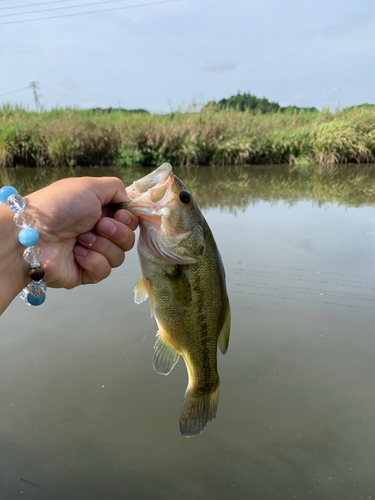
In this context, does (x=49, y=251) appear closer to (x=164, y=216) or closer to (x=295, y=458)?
(x=164, y=216)

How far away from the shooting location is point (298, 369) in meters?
3.31

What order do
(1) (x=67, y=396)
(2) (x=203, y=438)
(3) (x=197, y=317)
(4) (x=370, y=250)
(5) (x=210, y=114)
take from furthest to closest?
(5) (x=210, y=114)
(4) (x=370, y=250)
(1) (x=67, y=396)
(2) (x=203, y=438)
(3) (x=197, y=317)

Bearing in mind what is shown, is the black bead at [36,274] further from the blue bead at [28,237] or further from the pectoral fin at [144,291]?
the pectoral fin at [144,291]

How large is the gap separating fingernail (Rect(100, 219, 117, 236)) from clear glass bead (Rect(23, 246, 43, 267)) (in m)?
0.32

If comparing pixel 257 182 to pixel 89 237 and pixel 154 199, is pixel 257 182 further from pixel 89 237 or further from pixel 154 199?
pixel 154 199

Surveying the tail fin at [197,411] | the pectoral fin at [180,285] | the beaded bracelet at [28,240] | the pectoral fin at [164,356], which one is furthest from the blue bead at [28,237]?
the tail fin at [197,411]

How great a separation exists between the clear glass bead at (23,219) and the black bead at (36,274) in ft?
0.67

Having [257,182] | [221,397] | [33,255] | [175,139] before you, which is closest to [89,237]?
[33,255]

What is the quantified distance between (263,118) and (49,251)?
68.8ft

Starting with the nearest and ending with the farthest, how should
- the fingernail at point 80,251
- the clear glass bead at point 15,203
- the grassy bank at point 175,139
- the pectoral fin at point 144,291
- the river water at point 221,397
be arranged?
the clear glass bead at point 15,203 < the pectoral fin at point 144,291 < the fingernail at point 80,251 < the river water at point 221,397 < the grassy bank at point 175,139

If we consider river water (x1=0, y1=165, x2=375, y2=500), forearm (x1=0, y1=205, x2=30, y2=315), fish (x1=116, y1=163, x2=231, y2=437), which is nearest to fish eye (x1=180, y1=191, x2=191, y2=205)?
fish (x1=116, y1=163, x2=231, y2=437)

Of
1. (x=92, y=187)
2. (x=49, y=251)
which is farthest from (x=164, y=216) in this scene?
(x=49, y=251)

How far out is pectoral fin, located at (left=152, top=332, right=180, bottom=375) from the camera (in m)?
1.86

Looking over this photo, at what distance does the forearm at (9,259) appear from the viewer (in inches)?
67.3
